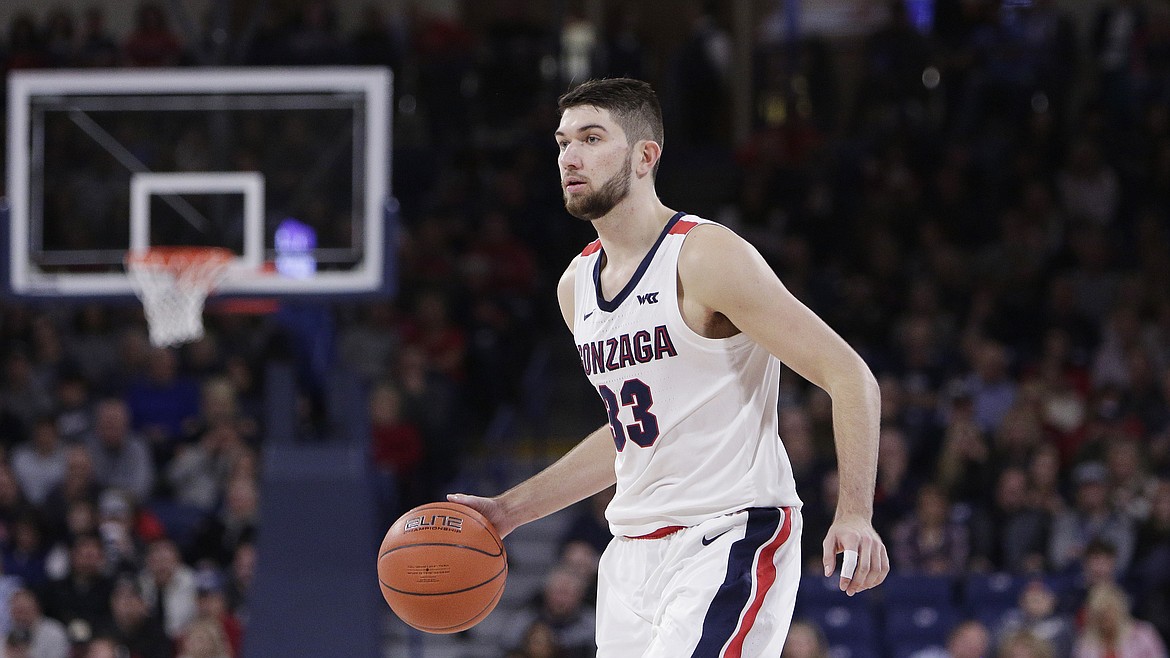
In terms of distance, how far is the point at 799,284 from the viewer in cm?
1240

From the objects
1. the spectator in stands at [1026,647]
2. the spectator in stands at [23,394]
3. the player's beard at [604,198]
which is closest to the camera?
the player's beard at [604,198]

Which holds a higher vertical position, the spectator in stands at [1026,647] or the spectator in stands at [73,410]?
the spectator in stands at [73,410]

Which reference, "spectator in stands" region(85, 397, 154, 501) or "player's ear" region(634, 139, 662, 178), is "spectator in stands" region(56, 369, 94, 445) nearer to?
"spectator in stands" region(85, 397, 154, 501)

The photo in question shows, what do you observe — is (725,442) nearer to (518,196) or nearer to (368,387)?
(368,387)

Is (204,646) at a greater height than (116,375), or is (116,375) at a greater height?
(116,375)

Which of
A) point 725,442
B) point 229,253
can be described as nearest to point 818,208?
point 229,253

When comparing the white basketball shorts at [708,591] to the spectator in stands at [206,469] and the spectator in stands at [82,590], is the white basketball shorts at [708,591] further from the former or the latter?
the spectator in stands at [206,469]

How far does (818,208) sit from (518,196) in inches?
109

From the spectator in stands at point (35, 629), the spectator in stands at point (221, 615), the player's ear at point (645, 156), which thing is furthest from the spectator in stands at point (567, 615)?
the player's ear at point (645, 156)

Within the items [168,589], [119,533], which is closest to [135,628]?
[168,589]

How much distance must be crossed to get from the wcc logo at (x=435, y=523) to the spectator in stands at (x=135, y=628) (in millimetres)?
5415

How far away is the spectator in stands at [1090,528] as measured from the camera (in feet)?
31.9

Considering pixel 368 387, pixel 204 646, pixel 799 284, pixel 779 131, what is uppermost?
pixel 779 131

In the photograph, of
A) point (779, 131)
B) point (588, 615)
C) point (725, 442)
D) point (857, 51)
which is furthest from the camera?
point (857, 51)
